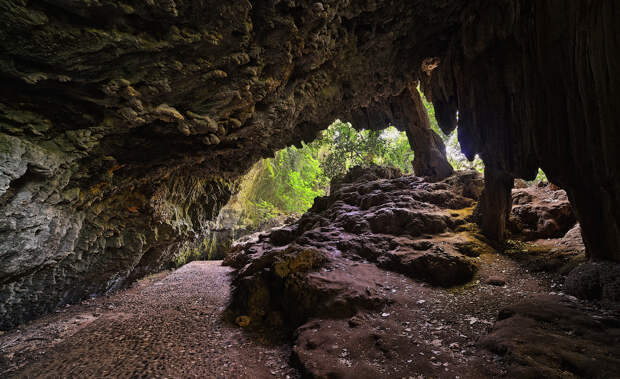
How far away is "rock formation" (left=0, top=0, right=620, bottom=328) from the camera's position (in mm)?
3053

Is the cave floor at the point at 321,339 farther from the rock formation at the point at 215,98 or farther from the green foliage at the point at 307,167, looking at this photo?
the green foliage at the point at 307,167

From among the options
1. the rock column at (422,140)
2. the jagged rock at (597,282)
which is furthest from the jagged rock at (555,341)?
the rock column at (422,140)

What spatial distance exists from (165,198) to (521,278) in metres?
9.76

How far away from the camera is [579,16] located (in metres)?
3.33

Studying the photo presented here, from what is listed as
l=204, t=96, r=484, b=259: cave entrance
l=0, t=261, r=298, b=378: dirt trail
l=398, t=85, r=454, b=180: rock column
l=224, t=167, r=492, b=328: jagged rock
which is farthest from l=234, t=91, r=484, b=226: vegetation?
l=0, t=261, r=298, b=378: dirt trail

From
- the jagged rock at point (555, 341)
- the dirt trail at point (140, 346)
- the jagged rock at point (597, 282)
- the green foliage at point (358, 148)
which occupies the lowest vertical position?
the dirt trail at point (140, 346)

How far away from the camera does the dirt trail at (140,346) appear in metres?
3.49

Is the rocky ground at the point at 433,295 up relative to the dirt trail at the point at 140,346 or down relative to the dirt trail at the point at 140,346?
up

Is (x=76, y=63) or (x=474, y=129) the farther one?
(x=474, y=129)

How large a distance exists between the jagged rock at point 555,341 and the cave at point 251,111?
0.11 feet

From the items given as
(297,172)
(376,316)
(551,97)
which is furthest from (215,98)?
(297,172)

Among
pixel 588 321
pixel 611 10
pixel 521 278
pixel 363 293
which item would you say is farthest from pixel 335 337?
pixel 611 10

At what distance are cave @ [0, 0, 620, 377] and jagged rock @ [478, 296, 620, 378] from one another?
0.03 m

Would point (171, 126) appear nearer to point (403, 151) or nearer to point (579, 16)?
point (579, 16)
